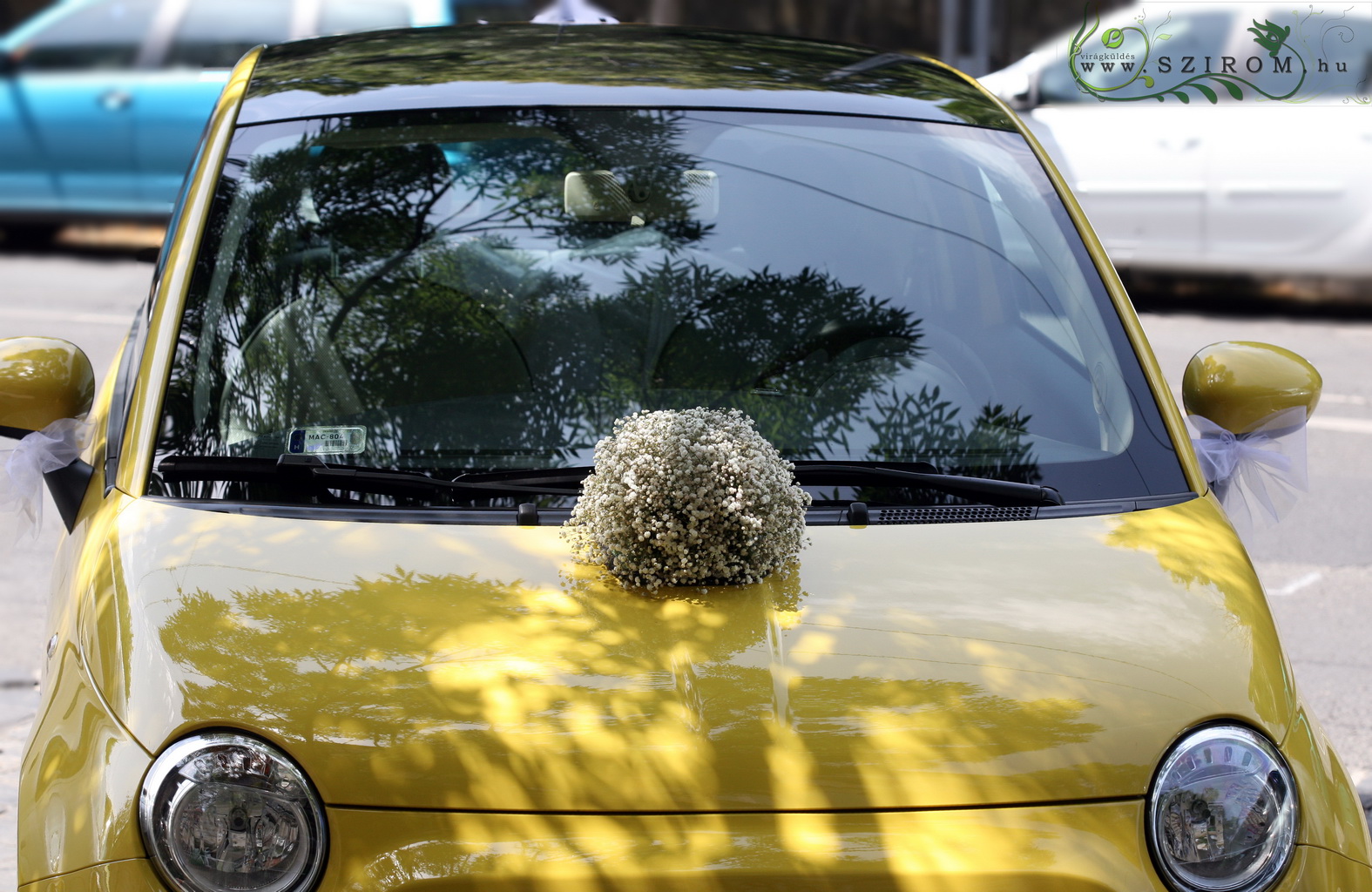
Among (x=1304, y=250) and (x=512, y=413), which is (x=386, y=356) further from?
(x=1304, y=250)

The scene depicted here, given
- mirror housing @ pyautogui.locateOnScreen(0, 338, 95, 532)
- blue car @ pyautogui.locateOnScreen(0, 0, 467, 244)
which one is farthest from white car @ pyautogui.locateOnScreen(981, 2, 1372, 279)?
mirror housing @ pyautogui.locateOnScreen(0, 338, 95, 532)

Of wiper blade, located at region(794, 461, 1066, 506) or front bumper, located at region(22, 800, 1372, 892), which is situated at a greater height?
wiper blade, located at region(794, 461, 1066, 506)

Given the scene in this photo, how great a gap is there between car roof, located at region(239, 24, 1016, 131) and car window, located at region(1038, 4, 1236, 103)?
6.99 meters

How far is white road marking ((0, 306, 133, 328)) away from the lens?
8.74 meters

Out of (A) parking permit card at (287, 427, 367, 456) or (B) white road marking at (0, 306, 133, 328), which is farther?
(B) white road marking at (0, 306, 133, 328)

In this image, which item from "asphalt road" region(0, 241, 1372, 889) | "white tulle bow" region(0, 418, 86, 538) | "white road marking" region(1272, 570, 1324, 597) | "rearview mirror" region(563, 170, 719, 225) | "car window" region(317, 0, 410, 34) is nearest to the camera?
"white tulle bow" region(0, 418, 86, 538)


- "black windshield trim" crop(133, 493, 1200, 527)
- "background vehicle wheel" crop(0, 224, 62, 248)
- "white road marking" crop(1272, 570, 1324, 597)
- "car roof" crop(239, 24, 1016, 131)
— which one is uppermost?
"car roof" crop(239, 24, 1016, 131)

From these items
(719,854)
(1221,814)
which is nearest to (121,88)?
(719,854)

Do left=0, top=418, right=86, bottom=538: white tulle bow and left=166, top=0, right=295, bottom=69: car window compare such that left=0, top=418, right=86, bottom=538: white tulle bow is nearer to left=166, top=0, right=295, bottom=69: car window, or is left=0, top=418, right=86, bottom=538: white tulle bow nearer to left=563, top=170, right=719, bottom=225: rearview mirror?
left=563, top=170, right=719, bottom=225: rearview mirror

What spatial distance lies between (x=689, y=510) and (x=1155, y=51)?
28.2 ft

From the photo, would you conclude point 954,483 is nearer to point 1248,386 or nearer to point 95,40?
point 1248,386

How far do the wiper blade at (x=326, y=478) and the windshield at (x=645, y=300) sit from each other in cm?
4

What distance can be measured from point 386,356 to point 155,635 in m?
0.84

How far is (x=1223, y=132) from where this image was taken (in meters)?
9.38
